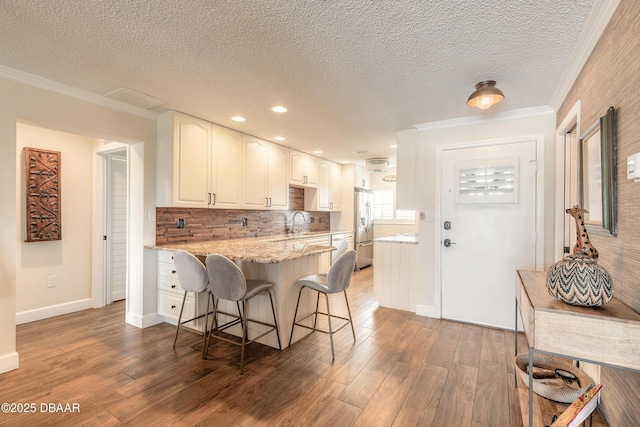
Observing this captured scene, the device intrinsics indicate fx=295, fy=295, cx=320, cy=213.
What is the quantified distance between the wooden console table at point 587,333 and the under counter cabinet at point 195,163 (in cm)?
315

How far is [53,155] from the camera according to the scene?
3.40m

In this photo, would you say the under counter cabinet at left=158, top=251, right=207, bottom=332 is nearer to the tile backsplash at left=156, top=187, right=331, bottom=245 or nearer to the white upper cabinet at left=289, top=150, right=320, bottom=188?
the tile backsplash at left=156, top=187, right=331, bottom=245

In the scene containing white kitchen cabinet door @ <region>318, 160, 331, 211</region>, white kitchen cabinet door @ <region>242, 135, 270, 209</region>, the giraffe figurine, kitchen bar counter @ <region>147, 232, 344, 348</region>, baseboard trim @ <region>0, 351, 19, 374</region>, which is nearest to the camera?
the giraffe figurine

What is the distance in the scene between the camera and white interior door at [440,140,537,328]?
9.76 feet

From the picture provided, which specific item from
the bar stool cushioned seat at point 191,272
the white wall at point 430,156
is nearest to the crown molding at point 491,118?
the white wall at point 430,156

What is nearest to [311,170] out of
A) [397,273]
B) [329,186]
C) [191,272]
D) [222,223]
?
[329,186]

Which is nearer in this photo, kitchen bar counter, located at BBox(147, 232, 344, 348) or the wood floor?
the wood floor

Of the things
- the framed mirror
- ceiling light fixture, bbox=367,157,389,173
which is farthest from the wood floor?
ceiling light fixture, bbox=367,157,389,173

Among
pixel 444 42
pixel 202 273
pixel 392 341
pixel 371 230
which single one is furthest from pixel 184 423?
pixel 371 230

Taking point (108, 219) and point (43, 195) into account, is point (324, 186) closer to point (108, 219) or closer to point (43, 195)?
point (108, 219)

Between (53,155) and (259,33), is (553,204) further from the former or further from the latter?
(53,155)

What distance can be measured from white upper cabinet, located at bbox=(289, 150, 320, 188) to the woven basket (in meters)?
3.84

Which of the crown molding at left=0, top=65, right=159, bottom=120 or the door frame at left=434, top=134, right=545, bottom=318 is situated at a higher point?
the crown molding at left=0, top=65, right=159, bottom=120

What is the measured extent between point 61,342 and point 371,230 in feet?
18.1
